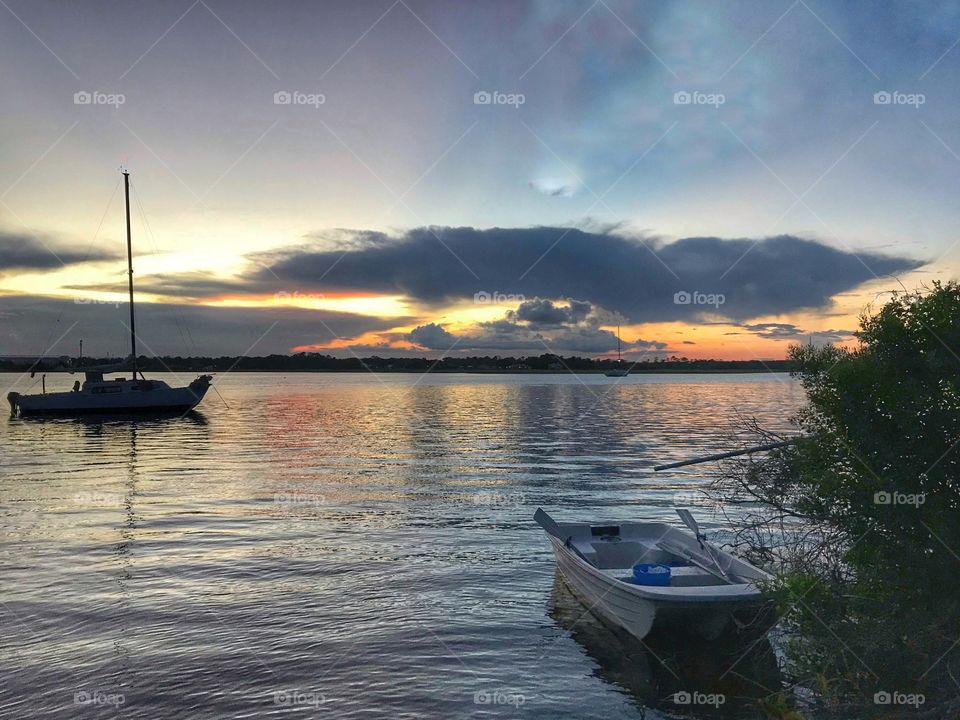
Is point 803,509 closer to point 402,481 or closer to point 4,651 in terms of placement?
point 4,651

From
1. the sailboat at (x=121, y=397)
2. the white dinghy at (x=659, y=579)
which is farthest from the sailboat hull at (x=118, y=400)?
the white dinghy at (x=659, y=579)

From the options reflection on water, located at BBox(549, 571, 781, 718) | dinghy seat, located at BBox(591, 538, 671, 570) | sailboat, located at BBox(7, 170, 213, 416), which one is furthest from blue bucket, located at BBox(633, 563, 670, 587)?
sailboat, located at BBox(7, 170, 213, 416)

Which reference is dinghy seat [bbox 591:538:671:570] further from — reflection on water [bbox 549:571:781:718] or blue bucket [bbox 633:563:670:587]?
blue bucket [bbox 633:563:670:587]

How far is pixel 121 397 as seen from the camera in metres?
75.4

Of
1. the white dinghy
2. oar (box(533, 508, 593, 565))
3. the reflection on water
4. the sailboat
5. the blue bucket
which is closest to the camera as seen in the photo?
the reflection on water

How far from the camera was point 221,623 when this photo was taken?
15.1 meters

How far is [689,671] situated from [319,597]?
8.73 metres

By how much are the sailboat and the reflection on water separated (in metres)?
71.4

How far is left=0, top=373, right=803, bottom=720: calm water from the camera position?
39.3 ft

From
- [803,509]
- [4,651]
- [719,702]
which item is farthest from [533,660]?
[4,651]

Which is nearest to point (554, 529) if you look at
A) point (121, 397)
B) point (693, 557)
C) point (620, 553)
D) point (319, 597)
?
point (620, 553)

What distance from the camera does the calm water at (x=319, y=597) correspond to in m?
12.0

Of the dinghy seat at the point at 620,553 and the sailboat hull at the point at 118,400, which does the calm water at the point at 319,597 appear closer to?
the dinghy seat at the point at 620,553

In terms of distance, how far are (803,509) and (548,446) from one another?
4274 cm
